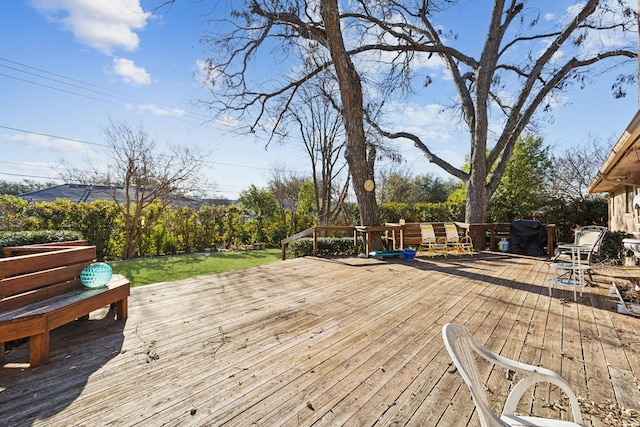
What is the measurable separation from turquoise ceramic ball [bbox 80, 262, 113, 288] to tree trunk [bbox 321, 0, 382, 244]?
235 inches

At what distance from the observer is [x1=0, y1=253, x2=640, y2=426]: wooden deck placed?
1731 mm

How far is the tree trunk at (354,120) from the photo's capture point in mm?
7551

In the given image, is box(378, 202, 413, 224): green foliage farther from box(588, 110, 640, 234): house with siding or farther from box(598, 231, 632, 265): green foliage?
box(598, 231, 632, 265): green foliage

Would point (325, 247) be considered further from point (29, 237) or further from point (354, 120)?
point (29, 237)

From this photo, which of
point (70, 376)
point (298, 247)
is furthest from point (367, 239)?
point (70, 376)

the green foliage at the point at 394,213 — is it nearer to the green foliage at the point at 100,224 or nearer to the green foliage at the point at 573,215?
the green foliage at the point at 573,215

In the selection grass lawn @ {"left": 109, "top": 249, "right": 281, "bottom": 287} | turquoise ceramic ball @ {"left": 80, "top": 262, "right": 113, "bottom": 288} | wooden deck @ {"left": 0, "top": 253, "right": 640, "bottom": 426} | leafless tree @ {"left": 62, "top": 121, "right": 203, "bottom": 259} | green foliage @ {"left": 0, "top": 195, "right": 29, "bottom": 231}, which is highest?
leafless tree @ {"left": 62, "top": 121, "right": 203, "bottom": 259}

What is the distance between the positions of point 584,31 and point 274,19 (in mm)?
8936

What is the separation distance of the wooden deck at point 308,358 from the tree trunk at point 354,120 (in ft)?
12.7

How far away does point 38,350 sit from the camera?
2.28m

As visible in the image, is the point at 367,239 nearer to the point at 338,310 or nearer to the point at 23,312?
the point at 338,310

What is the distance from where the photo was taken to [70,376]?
6.93ft

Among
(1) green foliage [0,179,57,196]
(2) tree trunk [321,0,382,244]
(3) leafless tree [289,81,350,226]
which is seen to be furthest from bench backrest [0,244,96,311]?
(1) green foliage [0,179,57,196]

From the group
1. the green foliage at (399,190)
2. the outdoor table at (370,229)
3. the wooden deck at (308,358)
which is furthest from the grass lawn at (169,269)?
the green foliage at (399,190)
